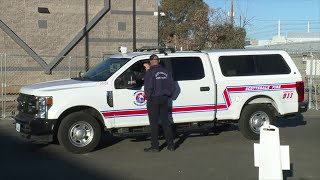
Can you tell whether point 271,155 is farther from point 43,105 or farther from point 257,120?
point 257,120

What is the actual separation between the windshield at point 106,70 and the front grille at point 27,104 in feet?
4.25

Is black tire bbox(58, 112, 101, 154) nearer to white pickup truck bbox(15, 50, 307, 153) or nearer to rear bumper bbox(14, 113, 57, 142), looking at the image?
white pickup truck bbox(15, 50, 307, 153)

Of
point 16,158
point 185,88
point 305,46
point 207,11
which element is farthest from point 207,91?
point 305,46

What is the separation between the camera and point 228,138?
1153 centimetres

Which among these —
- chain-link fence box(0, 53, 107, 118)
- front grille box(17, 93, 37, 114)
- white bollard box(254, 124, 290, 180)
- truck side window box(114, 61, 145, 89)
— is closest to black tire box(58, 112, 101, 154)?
front grille box(17, 93, 37, 114)

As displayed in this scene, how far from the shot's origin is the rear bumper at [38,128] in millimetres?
9289

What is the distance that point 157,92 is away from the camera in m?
9.41

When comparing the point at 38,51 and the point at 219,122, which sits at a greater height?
the point at 38,51

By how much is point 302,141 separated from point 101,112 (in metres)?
4.60

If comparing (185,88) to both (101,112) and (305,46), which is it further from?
(305,46)

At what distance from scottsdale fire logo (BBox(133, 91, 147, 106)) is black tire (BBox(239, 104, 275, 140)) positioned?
2438 mm

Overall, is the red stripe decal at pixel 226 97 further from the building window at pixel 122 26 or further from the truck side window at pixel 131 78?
the building window at pixel 122 26

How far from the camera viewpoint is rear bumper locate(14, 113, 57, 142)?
9289 millimetres

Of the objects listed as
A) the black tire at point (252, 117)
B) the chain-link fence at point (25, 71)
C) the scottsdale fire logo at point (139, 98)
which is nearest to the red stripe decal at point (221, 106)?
the scottsdale fire logo at point (139, 98)
